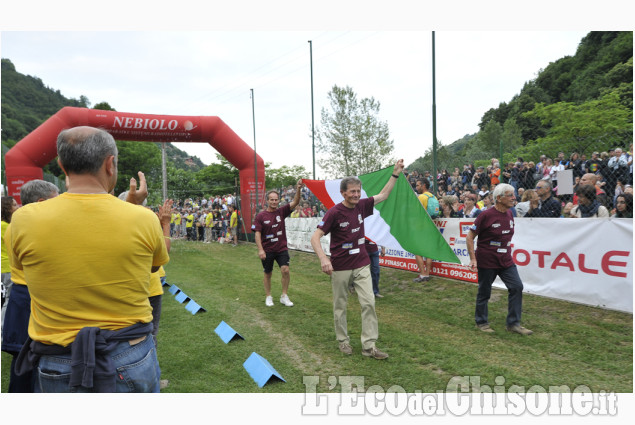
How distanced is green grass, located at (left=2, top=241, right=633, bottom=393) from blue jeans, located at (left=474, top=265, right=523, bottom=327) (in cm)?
23

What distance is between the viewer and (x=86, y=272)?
6.07 ft

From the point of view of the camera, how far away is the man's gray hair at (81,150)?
190cm

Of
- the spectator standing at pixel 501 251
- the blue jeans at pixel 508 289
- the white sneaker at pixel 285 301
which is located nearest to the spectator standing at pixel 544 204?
the spectator standing at pixel 501 251

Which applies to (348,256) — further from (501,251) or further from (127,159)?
(127,159)

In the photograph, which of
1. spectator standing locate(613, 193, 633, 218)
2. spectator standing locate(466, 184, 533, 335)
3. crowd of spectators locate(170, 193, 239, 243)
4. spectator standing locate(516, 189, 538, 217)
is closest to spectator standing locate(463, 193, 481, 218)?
spectator standing locate(516, 189, 538, 217)

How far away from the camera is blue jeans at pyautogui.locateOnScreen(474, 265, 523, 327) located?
5566 mm

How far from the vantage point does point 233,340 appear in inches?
223

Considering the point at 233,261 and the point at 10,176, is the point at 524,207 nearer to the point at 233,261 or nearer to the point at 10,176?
the point at 233,261

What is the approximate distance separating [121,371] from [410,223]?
5.84 m

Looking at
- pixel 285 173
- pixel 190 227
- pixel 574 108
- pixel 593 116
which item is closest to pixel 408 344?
pixel 190 227

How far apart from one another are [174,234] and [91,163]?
29.0 meters

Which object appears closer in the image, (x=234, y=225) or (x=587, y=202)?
(x=587, y=202)

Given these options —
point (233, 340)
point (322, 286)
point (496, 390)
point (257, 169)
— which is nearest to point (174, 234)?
point (257, 169)

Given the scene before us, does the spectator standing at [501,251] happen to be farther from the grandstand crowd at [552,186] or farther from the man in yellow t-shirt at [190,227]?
the man in yellow t-shirt at [190,227]
